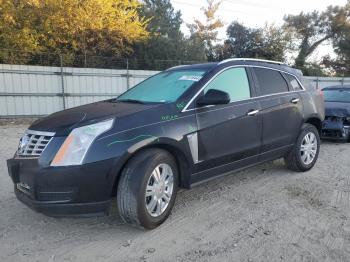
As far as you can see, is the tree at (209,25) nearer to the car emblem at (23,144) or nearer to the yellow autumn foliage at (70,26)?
the yellow autumn foliage at (70,26)

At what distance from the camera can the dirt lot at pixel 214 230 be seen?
3178mm

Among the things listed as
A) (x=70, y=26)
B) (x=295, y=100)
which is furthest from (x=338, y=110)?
(x=70, y=26)

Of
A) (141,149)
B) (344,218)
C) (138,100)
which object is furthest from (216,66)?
(344,218)

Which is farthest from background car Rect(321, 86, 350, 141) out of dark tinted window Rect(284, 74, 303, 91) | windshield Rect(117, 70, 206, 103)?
windshield Rect(117, 70, 206, 103)

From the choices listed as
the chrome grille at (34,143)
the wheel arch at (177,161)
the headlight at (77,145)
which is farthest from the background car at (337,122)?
the chrome grille at (34,143)

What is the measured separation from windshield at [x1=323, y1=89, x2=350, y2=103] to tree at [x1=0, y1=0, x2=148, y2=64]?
1028 cm

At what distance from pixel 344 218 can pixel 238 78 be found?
6.83 feet

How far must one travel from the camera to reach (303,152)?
18.6ft

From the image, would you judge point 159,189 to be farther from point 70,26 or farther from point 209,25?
point 209,25

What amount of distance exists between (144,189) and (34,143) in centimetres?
116

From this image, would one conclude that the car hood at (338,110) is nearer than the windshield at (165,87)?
No

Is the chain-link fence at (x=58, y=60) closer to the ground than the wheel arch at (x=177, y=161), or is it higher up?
higher up

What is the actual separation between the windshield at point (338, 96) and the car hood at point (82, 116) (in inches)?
257

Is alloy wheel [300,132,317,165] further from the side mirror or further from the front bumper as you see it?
the front bumper
